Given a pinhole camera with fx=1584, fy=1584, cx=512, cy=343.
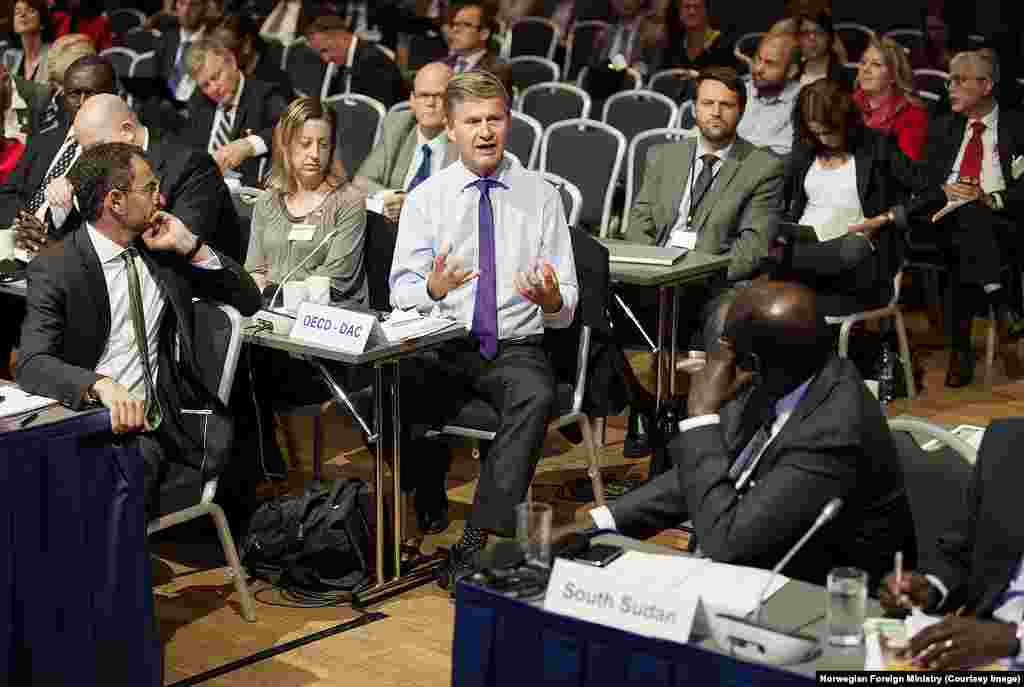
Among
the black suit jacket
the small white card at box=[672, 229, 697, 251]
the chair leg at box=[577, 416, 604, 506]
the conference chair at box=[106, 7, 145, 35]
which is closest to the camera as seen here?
the chair leg at box=[577, 416, 604, 506]

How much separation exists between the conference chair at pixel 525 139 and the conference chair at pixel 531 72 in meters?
2.17

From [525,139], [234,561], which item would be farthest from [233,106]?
[234,561]

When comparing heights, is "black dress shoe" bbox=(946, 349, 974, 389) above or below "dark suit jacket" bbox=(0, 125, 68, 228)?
below

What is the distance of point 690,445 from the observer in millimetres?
3186

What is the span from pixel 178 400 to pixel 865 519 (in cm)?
221

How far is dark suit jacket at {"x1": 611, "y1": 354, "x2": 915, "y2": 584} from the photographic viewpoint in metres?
3.04

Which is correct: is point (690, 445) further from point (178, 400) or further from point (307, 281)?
point (307, 281)

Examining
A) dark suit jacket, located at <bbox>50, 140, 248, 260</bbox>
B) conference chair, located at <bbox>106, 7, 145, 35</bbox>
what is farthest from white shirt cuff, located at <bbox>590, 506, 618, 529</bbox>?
conference chair, located at <bbox>106, 7, 145, 35</bbox>

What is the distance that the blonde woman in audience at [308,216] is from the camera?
18.3ft

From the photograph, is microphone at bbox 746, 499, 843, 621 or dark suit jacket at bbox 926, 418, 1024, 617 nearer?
microphone at bbox 746, 499, 843, 621

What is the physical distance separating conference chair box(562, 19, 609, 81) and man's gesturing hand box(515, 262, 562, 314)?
6692 millimetres

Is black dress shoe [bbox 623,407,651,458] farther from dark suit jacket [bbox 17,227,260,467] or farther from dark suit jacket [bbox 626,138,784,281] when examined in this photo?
dark suit jacket [bbox 17,227,260,467]

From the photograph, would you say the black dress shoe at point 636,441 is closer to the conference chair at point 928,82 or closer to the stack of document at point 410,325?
the stack of document at point 410,325

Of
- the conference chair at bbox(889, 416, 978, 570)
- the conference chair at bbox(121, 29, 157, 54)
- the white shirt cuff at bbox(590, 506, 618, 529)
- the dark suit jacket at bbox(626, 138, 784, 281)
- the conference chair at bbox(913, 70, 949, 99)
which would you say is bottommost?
the white shirt cuff at bbox(590, 506, 618, 529)
